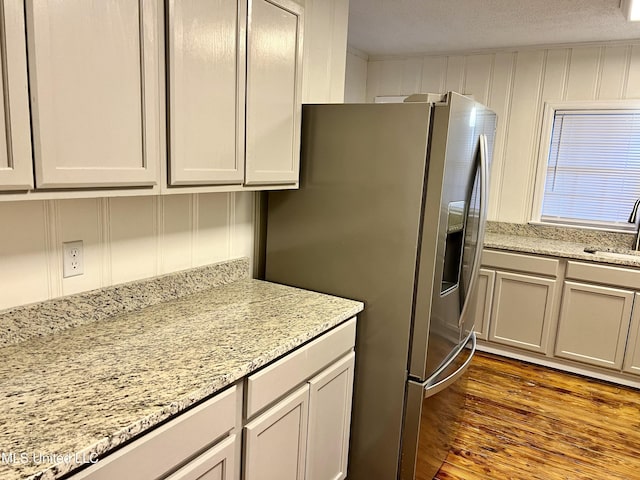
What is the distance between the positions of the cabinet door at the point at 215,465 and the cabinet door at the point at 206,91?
779mm

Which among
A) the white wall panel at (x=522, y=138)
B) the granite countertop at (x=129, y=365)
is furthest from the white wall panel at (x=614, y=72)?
the granite countertop at (x=129, y=365)

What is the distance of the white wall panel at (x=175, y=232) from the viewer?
70.7 inches

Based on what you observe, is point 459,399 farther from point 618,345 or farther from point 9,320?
point 9,320

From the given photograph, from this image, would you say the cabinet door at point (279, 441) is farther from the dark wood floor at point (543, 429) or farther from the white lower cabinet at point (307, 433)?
the dark wood floor at point (543, 429)

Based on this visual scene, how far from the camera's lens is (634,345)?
3164 mm

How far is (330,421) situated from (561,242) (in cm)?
277

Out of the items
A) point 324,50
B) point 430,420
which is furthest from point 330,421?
point 324,50

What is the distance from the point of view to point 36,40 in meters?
1.01

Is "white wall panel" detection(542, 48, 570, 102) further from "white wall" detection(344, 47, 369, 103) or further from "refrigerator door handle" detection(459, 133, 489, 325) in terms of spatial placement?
"refrigerator door handle" detection(459, 133, 489, 325)

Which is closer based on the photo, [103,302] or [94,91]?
[94,91]

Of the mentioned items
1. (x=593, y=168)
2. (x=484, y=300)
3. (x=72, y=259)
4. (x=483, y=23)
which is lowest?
(x=484, y=300)

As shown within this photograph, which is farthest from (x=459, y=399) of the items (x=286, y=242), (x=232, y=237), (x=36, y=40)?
(x=36, y=40)

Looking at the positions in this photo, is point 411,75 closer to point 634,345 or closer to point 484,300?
point 484,300

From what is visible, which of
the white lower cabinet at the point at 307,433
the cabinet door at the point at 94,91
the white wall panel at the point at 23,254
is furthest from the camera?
the white lower cabinet at the point at 307,433
